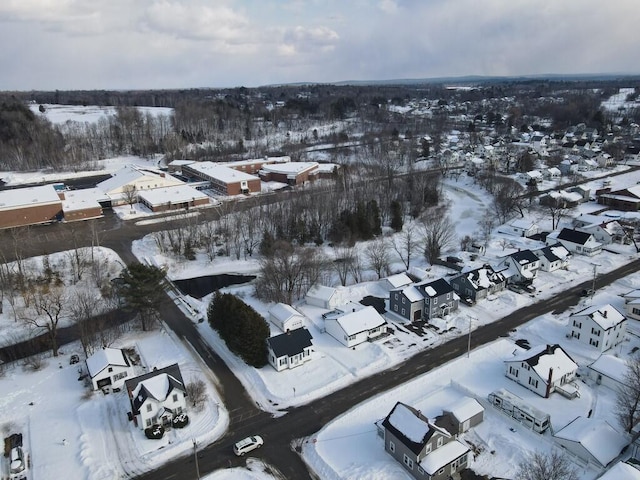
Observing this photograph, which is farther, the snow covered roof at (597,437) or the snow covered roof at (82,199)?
the snow covered roof at (82,199)

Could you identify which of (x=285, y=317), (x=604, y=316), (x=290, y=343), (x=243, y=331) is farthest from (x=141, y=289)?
(x=604, y=316)

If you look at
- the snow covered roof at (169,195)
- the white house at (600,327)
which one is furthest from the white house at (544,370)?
the snow covered roof at (169,195)

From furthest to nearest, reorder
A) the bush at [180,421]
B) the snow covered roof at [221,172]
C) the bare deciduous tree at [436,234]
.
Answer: the snow covered roof at [221,172], the bare deciduous tree at [436,234], the bush at [180,421]

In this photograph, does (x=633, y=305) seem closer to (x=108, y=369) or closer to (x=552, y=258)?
(x=552, y=258)

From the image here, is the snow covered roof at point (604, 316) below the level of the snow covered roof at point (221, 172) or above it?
below

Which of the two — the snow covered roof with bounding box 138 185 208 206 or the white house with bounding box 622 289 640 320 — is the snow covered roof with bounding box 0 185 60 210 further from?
the white house with bounding box 622 289 640 320

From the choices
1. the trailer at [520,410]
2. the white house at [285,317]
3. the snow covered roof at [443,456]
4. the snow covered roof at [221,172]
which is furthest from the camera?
the snow covered roof at [221,172]

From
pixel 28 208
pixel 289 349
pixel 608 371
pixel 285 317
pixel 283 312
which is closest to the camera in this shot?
pixel 608 371

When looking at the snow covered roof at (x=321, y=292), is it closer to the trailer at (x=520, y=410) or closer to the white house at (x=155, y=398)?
the white house at (x=155, y=398)
